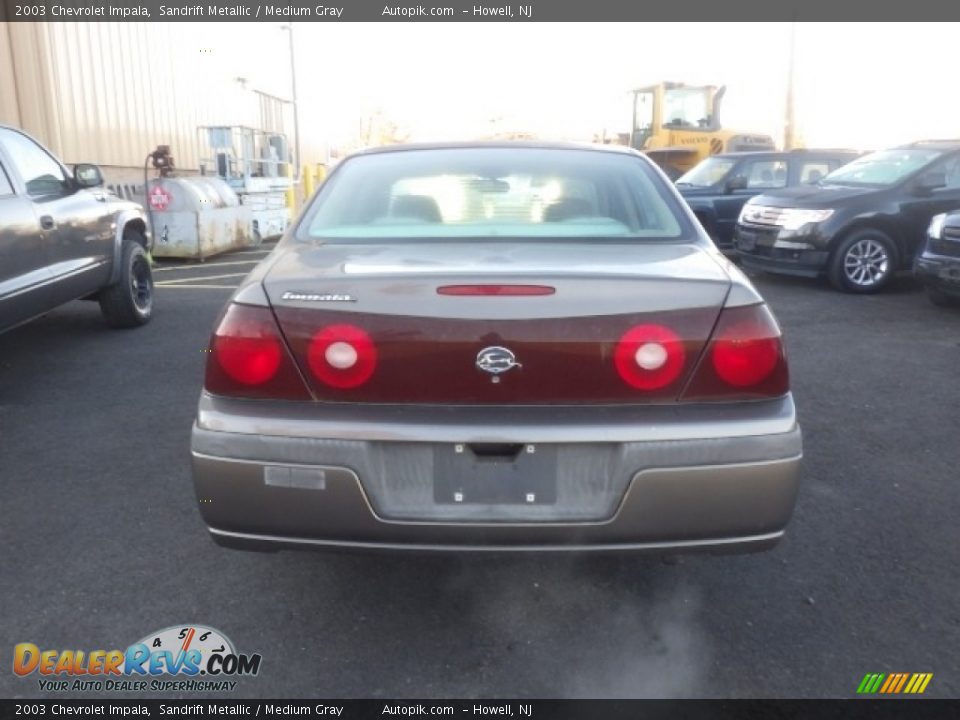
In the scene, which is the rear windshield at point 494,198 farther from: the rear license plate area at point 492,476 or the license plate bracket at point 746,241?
the license plate bracket at point 746,241

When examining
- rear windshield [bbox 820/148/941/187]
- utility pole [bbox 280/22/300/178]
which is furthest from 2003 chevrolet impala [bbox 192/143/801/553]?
utility pole [bbox 280/22/300/178]

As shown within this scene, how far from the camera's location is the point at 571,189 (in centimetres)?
316

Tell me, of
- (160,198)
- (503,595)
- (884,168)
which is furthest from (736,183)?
(503,595)

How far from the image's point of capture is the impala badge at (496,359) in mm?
2174

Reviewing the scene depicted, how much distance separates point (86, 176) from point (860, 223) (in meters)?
7.49

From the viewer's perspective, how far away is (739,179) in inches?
460

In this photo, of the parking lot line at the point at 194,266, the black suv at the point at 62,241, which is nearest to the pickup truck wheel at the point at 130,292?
the black suv at the point at 62,241

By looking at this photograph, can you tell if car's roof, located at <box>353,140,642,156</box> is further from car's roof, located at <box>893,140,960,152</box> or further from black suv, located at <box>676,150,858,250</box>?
black suv, located at <box>676,150,858,250</box>

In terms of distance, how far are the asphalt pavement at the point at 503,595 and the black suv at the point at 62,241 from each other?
125cm

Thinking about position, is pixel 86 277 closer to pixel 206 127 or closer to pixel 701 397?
pixel 701 397

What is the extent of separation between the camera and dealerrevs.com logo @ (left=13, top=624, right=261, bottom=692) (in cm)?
239
